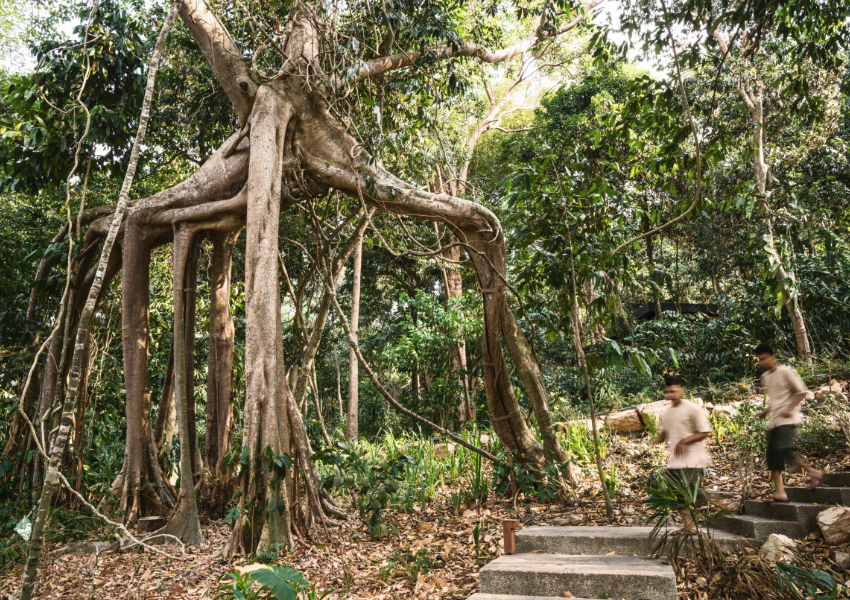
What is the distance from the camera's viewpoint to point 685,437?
4172 millimetres

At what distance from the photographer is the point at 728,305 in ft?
36.4

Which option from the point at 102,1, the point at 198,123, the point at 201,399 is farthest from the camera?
the point at 201,399

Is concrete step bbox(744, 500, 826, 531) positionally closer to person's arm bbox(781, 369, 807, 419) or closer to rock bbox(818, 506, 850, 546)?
rock bbox(818, 506, 850, 546)

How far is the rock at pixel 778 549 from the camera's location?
3.49 metres

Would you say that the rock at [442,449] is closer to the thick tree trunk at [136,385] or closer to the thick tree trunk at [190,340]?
the thick tree trunk at [190,340]

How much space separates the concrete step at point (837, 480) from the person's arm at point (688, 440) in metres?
1.33

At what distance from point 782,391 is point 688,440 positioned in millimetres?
850

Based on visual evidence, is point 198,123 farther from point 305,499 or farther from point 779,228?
point 779,228

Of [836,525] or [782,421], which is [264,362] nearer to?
[782,421]

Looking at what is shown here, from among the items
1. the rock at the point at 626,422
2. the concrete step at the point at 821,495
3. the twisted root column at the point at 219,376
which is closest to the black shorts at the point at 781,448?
the concrete step at the point at 821,495

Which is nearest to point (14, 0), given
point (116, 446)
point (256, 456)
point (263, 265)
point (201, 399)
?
point (201, 399)

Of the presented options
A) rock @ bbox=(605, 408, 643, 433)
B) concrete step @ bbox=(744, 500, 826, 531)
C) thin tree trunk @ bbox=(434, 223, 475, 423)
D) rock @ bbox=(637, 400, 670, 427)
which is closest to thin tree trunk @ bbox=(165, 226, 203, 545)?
thin tree trunk @ bbox=(434, 223, 475, 423)

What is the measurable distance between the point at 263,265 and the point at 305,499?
2.14m

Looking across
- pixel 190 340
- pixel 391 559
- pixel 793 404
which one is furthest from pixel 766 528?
pixel 190 340
